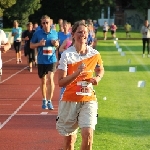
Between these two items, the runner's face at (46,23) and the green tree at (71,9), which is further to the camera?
the green tree at (71,9)

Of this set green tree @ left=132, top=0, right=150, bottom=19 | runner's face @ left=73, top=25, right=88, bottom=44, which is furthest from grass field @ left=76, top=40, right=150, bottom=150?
green tree @ left=132, top=0, right=150, bottom=19

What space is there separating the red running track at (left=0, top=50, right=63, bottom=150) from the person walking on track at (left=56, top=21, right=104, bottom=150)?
97.5 inches

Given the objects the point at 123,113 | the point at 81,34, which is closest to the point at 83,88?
the point at 81,34

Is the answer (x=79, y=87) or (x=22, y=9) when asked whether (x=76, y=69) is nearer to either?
(x=79, y=87)

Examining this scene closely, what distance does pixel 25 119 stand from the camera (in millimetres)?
14180

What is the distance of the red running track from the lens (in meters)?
11.4

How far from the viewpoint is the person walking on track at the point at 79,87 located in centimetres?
834

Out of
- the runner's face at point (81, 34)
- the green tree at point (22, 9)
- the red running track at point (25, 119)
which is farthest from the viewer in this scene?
the green tree at point (22, 9)

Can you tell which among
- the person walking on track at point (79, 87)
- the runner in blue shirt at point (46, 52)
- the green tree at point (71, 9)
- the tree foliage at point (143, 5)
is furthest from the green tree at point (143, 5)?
the person walking on track at point (79, 87)

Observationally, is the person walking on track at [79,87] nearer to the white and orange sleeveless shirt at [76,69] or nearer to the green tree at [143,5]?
the white and orange sleeveless shirt at [76,69]

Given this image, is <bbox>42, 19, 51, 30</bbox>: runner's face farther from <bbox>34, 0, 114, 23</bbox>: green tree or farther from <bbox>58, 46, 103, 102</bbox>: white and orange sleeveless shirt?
<bbox>34, 0, 114, 23</bbox>: green tree

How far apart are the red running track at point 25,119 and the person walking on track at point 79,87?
2.48 m

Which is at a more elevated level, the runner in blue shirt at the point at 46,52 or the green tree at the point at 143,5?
the runner in blue shirt at the point at 46,52

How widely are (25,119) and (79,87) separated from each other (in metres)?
5.91
